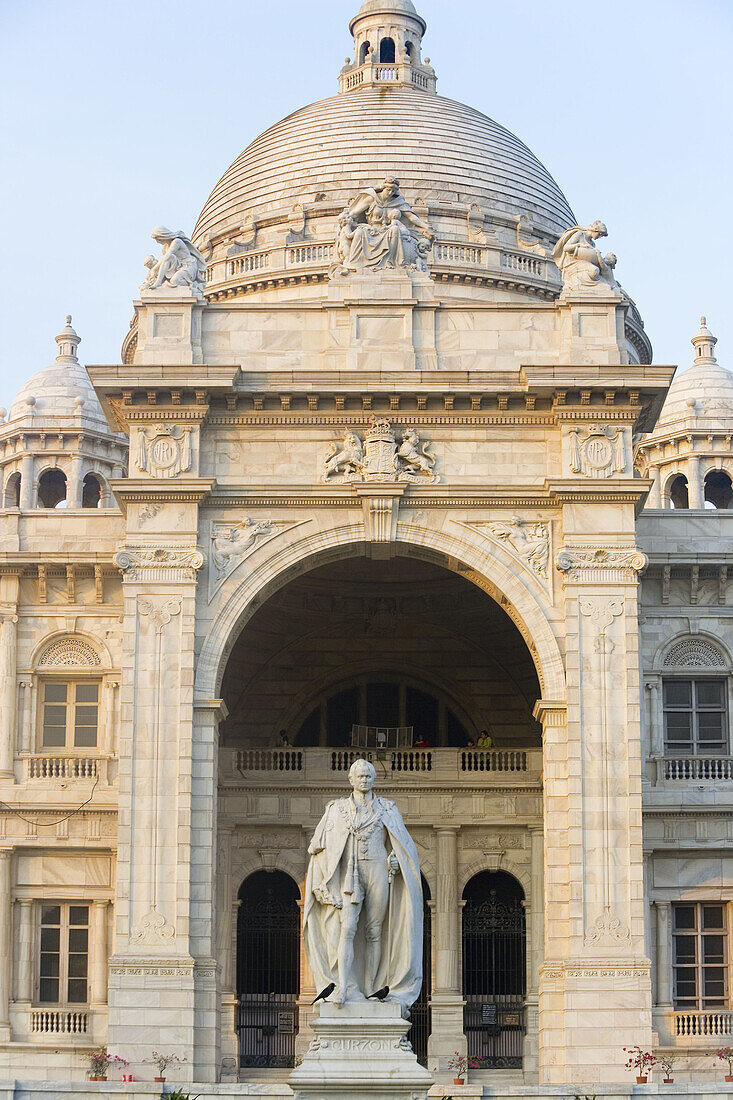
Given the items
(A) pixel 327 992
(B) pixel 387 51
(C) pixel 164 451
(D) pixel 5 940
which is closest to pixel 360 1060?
(A) pixel 327 992

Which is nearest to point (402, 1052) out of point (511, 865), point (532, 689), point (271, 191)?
point (511, 865)

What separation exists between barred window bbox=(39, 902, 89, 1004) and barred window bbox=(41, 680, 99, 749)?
348cm

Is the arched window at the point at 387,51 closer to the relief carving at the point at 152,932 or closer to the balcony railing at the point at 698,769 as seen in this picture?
the balcony railing at the point at 698,769

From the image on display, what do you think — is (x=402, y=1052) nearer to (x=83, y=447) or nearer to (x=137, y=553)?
(x=137, y=553)

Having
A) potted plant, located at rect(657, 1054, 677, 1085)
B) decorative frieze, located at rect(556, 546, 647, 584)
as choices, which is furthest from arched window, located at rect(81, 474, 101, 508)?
potted plant, located at rect(657, 1054, 677, 1085)

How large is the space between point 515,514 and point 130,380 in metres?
7.91

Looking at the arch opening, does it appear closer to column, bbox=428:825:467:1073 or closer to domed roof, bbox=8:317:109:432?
column, bbox=428:825:467:1073

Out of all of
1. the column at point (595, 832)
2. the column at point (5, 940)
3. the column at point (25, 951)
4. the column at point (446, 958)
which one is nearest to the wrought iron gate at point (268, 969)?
the column at point (446, 958)

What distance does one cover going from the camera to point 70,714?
44.4 m

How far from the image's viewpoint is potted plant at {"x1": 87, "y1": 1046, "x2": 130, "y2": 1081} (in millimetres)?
36375

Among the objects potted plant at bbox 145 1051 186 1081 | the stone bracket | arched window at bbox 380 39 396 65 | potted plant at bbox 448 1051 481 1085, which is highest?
arched window at bbox 380 39 396 65

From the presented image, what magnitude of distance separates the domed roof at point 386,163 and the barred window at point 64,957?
25397mm

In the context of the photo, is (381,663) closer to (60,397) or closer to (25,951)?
(25,951)

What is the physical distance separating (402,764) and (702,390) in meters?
18.8
